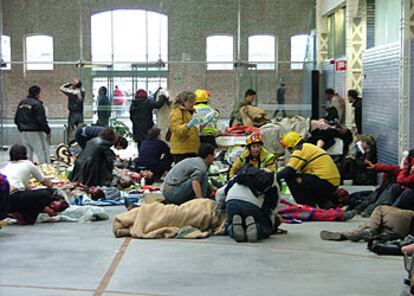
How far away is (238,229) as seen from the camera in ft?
34.3

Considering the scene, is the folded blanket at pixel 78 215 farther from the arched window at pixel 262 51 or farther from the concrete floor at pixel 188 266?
the arched window at pixel 262 51

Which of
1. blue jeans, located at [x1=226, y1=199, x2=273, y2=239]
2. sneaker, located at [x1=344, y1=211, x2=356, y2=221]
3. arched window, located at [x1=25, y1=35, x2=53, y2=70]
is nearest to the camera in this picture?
blue jeans, located at [x1=226, y1=199, x2=273, y2=239]

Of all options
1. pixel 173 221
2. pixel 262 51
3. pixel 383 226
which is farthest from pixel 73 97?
pixel 383 226

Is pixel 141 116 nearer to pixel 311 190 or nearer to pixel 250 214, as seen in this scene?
pixel 311 190

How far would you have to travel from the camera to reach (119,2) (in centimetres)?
2488

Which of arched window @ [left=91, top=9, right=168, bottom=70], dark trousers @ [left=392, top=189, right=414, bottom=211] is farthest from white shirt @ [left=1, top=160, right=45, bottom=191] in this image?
arched window @ [left=91, top=9, right=168, bottom=70]

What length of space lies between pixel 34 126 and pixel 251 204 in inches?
335

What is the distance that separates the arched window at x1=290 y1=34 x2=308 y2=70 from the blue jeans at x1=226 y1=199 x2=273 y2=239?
13.8 metres

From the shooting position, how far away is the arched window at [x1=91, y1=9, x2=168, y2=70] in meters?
24.5

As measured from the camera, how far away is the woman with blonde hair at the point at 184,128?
577 inches

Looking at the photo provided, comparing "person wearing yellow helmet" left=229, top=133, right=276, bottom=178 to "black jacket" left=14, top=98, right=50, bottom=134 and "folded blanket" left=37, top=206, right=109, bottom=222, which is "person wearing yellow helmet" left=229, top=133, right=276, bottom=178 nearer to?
"folded blanket" left=37, top=206, right=109, bottom=222

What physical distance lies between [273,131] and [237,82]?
24.3 feet

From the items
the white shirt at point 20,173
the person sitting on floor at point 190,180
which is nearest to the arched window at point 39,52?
the white shirt at point 20,173

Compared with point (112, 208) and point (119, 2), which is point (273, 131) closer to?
point (112, 208)
